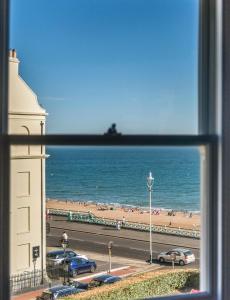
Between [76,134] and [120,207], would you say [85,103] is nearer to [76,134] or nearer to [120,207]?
[76,134]

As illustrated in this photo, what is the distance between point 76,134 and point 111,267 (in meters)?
0.61

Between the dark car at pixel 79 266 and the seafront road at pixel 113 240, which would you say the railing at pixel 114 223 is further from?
the dark car at pixel 79 266

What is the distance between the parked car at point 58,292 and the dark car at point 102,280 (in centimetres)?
6

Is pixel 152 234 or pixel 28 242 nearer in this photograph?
pixel 28 242

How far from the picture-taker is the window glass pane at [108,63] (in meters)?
1.96

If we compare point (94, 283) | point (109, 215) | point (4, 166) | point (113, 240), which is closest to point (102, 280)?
point (94, 283)

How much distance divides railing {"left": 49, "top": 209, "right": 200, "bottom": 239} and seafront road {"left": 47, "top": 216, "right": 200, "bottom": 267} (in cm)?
2

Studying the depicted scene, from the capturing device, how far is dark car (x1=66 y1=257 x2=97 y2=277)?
203 cm

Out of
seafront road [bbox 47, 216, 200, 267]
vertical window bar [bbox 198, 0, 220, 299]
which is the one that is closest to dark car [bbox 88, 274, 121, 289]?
seafront road [bbox 47, 216, 200, 267]

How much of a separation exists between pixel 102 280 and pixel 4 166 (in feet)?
2.20

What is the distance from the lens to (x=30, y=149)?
1.95m

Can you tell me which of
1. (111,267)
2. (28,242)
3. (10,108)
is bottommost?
(111,267)

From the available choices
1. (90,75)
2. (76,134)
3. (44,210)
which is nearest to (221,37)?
(90,75)

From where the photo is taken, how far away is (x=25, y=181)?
1950 millimetres
